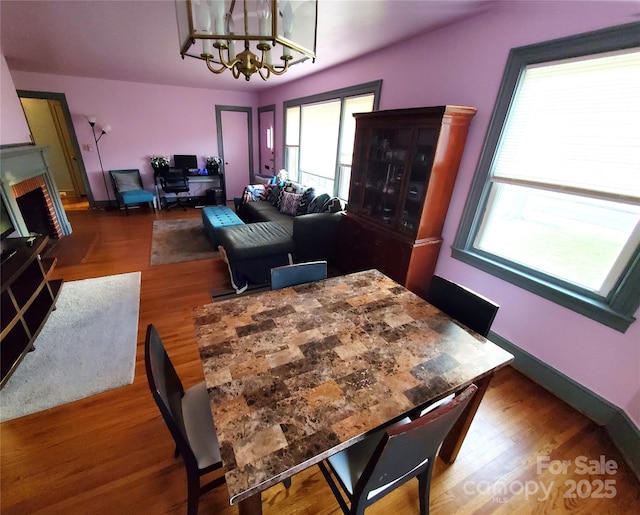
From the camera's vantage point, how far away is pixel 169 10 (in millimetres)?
2209

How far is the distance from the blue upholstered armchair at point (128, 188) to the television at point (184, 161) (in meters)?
0.79

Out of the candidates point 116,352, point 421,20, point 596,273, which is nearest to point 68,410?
point 116,352

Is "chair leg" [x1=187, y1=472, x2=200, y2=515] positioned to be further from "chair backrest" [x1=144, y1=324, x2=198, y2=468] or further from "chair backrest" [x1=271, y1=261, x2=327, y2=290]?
"chair backrest" [x1=271, y1=261, x2=327, y2=290]

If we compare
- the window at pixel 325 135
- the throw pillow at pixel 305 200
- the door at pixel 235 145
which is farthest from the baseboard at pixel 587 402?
the door at pixel 235 145

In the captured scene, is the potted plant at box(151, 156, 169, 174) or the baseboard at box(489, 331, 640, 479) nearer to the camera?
the baseboard at box(489, 331, 640, 479)

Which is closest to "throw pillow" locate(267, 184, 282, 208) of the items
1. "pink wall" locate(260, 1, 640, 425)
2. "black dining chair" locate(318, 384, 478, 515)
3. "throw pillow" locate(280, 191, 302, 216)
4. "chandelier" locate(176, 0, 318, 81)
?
"throw pillow" locate(280, 191, 302, 216)

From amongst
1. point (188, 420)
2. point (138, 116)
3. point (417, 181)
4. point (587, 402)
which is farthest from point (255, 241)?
point (138, 116)

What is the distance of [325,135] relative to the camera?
433 centimetres

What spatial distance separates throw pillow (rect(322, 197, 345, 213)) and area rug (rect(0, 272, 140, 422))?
2.39 m

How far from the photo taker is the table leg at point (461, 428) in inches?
50.3

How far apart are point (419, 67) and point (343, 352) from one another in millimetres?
2785

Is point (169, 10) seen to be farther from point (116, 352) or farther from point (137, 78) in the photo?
point (137, 78)

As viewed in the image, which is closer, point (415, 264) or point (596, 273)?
point (596, 273)

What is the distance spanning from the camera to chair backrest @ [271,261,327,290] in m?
1.68
